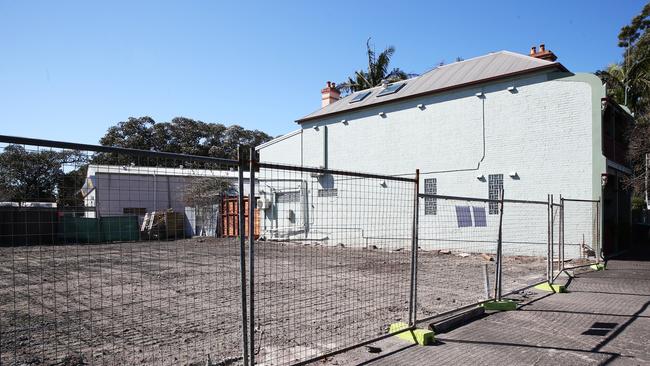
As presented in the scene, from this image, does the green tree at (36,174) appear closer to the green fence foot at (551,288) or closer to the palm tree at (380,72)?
the green fence foot at (551,288)

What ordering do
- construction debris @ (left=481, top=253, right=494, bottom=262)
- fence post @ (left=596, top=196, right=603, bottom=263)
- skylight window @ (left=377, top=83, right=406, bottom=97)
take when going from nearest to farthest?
1. fence post @ (left=596, top=196, right=603, bottom=263)
2. construction debris @ (left=481, top=253, right=494, bottom=262)
3. skylight window @ (left=377, top=83, right=406, bottom=97)

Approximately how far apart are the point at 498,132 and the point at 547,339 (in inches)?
490

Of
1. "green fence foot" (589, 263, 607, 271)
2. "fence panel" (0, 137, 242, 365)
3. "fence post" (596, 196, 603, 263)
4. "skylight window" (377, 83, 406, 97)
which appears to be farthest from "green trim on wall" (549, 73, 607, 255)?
"fence panel" (0, 137, 242, 365)

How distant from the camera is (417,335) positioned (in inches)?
215

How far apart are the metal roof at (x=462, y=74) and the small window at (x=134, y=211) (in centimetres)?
1522

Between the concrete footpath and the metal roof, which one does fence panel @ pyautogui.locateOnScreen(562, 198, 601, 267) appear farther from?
the concrete footpath

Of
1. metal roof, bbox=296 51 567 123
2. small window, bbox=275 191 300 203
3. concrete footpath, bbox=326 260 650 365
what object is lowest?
concrete footpath, bbox=326 260 650 365

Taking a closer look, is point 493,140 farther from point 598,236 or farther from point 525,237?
point 598,236

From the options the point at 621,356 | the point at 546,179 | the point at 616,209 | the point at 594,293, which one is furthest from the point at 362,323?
the point at 616,209

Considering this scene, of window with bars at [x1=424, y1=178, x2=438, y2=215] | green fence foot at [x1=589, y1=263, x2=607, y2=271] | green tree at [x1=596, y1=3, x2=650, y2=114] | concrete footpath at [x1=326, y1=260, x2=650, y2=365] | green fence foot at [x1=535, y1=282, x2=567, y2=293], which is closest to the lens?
concrete footpath at [x1=326, y1=260, x2=650, y2=365]

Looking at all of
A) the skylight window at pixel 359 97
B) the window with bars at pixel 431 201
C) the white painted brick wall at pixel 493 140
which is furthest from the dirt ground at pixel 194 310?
the skylight window at pixel 359 97

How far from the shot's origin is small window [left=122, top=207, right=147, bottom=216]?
13.8ft

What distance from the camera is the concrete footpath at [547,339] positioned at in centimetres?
488

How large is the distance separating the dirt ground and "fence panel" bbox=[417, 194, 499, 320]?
0.22 feet
